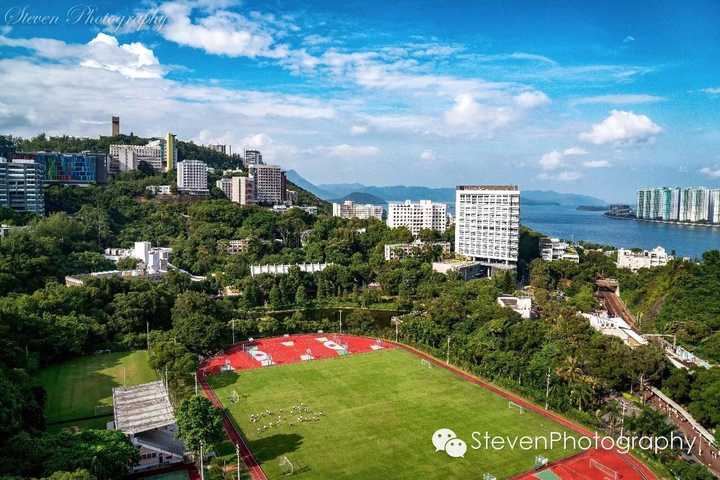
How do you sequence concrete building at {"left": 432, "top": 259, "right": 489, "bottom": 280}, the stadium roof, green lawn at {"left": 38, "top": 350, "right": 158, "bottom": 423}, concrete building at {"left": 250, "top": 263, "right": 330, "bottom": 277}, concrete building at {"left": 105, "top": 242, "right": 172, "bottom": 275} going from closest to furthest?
the stadium roof → green lawn at {"left": 38, "top": 350, "right": 158, "bottom": 423} → concrete building at {"left": 105, "top": 242, "right": 172, "bottom": 275} → concrete building at {"left": 250, "top": 263, "right": 330, "bottom": 277} → concrete building at {"left": 432, "top": 259, "right": 489, "bottom": 280}

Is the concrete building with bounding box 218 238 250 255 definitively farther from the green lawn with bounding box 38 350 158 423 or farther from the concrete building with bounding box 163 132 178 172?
the concrete building with bounding box 163 132 178 172

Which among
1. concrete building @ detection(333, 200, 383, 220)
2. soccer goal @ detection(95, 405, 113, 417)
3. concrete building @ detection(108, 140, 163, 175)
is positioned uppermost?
concrete building @ detection(108, 140, 163, 175)

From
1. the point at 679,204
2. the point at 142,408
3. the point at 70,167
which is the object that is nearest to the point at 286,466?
the point at 142,408

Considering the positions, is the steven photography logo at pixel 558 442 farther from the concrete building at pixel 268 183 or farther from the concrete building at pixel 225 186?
the concrete building at pixel 268 183

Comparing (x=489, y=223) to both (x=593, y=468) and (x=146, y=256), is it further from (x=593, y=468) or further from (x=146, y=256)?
(x=593, y=468)

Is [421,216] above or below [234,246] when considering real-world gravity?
above

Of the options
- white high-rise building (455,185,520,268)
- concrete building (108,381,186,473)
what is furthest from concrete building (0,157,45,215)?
concrete building (108,381,186,473)

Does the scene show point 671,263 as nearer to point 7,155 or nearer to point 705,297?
point 705,297
